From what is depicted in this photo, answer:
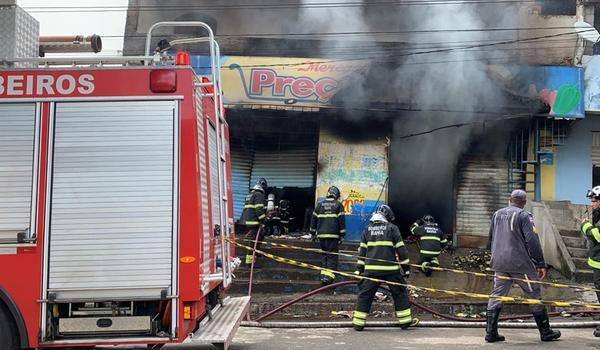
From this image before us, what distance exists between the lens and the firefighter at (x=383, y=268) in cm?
720

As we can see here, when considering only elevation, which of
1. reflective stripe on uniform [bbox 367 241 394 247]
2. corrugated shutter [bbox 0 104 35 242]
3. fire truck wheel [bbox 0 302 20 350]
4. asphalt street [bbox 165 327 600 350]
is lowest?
asphalt street [bbox 165 327 600 350]

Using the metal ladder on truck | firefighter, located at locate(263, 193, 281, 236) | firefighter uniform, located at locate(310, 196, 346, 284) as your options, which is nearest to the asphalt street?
the metal ladder on truck

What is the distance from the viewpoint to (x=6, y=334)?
4.39m

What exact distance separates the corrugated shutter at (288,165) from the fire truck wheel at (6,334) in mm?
11179

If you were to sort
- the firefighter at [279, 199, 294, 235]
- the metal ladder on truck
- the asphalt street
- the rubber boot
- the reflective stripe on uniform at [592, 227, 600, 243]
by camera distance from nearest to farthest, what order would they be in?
the metal ladder on truck, the asphalt street, the reflective stripe on uniform at [592, 227, 600, 243], the rubber boot, the firefighter at [279, 199, 294, 235]

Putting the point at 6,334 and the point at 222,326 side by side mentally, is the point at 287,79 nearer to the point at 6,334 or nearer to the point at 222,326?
the point at 222,326

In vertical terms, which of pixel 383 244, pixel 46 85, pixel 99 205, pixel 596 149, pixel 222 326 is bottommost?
pixel 222 326

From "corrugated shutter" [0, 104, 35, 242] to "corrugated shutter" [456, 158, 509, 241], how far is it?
1169 centimetres

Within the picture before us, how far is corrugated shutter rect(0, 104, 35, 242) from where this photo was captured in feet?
14.5

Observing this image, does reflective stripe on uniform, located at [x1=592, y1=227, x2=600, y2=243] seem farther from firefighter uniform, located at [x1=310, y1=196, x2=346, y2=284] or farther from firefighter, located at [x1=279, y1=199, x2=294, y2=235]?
firefighter, located at [x1=279, y1=199, x2=294, y2=235]

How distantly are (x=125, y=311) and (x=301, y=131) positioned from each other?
36.8ft

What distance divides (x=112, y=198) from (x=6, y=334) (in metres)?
1.27

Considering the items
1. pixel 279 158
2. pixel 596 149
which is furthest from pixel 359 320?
pixel 596 149

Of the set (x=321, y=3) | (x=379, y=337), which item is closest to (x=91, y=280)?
(x=379, y=337)
